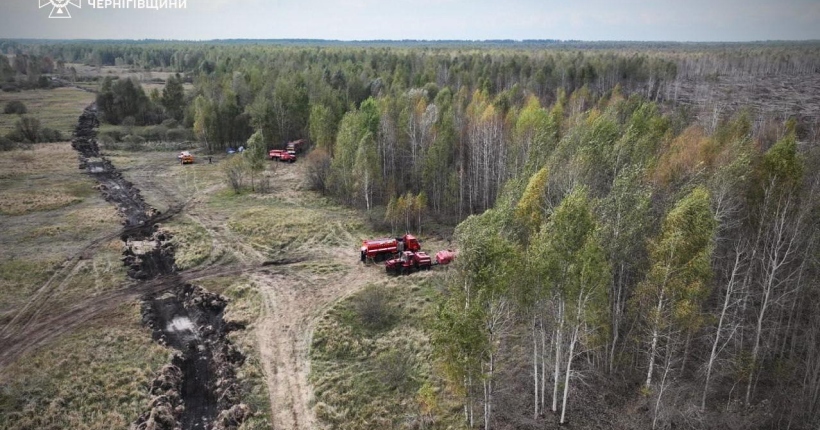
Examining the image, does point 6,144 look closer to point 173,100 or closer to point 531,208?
point 173,100

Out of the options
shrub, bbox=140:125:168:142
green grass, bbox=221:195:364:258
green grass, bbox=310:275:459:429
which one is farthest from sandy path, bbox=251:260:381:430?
shrub, bbox=140:125:168:142

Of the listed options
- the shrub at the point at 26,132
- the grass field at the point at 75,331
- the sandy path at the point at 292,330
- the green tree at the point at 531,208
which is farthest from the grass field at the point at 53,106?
the green tree at the point at 531,208

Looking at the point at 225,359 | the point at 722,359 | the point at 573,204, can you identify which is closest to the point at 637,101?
the point at 722,359

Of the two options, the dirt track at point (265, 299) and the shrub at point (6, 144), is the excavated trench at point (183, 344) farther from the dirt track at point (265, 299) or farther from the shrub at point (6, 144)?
the shrub at point (6, 144)

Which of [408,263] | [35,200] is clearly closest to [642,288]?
[408,263]

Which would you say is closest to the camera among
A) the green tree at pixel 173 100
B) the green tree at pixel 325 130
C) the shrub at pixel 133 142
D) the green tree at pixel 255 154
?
the green tree at pixel 255 154

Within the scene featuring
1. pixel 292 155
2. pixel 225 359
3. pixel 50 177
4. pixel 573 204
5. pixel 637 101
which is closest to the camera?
pixel 573 204

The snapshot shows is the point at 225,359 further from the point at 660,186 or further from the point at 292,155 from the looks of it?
the point at 292,155
